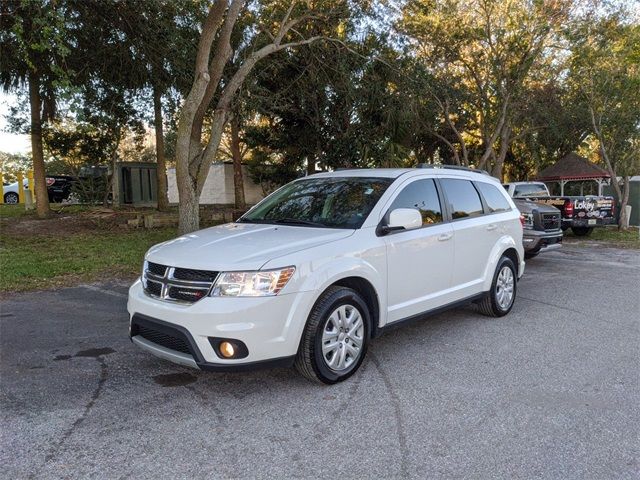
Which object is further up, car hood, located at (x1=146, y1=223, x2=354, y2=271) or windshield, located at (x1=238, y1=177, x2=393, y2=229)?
windshield, located at (x1=238, y1=177, x2=393, y2=229)

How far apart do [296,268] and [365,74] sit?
1082 cm

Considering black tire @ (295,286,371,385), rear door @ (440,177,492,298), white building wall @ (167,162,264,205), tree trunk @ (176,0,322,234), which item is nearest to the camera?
black tire @ (295,286,371,385)

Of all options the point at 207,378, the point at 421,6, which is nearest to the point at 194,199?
the point at 207,378

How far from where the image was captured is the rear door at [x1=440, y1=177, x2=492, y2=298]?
5.45 m

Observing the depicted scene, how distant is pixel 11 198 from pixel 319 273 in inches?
1069

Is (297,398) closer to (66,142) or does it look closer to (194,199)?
(194,199)

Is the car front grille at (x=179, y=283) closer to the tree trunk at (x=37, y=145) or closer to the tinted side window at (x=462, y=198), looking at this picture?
the tinted side window at (x=462, y=198)

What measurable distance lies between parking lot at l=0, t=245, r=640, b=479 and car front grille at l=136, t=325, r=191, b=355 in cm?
38

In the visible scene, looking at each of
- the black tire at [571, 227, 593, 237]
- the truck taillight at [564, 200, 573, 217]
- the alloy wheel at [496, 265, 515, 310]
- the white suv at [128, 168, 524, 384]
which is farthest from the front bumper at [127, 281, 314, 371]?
the black tire at [571, 227, 593, 237]

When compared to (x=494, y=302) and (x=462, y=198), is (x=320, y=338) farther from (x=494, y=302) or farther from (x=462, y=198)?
(x=494, y=302)

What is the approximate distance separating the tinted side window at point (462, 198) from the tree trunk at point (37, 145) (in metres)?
12.4

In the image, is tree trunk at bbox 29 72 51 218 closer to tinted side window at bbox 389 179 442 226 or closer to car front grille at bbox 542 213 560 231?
tinted side window at bbox 389 179 442 226

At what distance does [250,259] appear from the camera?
148 inches

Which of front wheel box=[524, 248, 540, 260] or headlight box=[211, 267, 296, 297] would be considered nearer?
headlight box=[211, 267, 296, 297]
